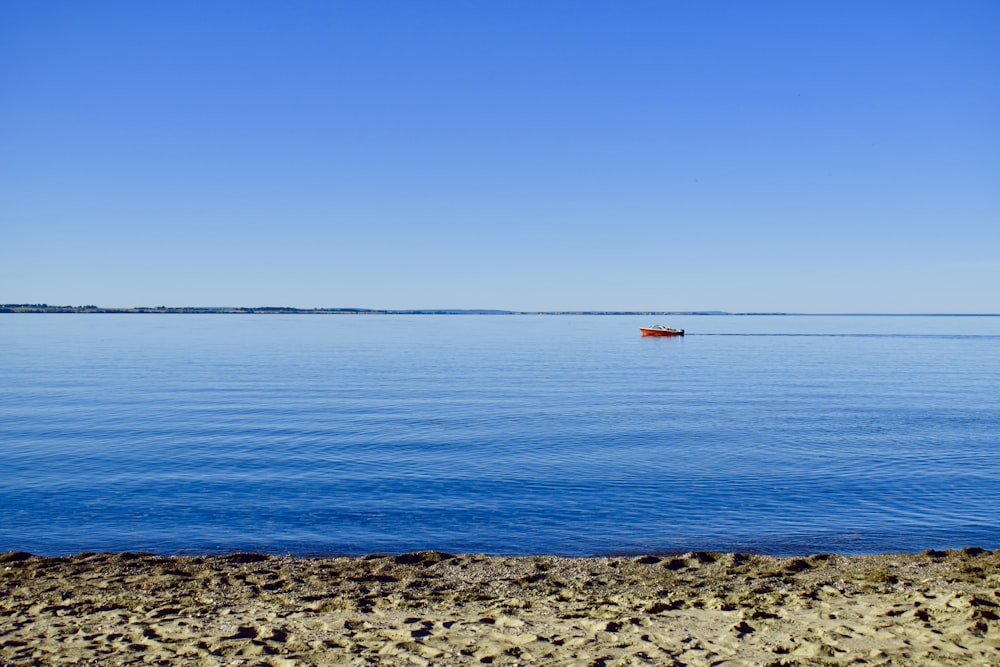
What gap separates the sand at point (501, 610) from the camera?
9.09m

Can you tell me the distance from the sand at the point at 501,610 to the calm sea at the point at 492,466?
6.54 feet

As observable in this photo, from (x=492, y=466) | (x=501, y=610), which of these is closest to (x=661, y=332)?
(x=492, y=466)

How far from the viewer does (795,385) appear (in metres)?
49.1

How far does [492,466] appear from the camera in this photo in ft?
76.4

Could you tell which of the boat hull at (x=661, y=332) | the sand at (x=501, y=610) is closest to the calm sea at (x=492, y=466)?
the sand at (x=501, y=610)

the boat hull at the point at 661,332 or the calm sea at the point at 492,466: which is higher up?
the boat hull at the point at 661,332

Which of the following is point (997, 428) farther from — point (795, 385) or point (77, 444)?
point (77, 444)

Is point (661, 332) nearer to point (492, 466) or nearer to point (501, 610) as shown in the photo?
point (492, 466)

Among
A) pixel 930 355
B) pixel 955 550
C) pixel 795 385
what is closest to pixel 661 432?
pixel 955 550

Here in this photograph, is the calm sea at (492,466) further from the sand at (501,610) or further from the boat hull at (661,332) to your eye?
the boat hull at (661,332)

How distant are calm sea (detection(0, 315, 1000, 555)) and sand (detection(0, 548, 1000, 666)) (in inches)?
78.5

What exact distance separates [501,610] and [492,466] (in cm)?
1247

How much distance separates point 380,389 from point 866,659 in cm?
3695

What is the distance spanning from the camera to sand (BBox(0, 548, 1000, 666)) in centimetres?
909
